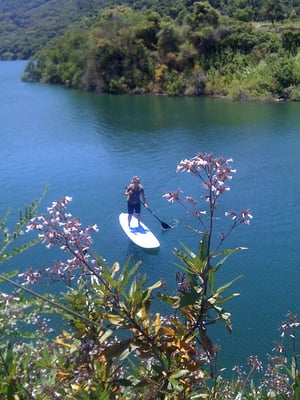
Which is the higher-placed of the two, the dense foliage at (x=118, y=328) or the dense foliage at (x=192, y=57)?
the dense foliage at (x=192, y=57)

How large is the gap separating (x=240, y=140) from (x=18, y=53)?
336 feet

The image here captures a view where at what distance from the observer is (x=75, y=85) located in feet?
151

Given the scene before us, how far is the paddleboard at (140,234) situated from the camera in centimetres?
1102

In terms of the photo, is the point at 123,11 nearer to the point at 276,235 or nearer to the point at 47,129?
the point at 47,129

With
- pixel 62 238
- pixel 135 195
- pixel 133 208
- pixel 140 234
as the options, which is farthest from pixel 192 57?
pixel 62 238

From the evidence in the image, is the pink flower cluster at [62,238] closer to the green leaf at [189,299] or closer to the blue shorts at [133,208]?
the green leaf at [189,299]

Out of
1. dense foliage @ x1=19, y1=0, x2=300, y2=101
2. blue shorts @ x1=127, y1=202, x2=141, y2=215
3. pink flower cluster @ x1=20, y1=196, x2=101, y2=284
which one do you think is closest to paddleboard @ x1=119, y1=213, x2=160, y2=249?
blue shorts @ x1=127, y1=202, x2=141, y2=215

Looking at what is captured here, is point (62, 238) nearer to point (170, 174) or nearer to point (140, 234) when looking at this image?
point (140, 234)

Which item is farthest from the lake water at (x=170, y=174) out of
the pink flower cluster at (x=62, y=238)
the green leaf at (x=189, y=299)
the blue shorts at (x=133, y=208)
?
the green leaf at (x=189, y=299)

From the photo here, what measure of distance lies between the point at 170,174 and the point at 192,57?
83.8 ft

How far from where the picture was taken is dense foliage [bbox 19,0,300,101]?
35.1m

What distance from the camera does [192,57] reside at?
40.0 meters

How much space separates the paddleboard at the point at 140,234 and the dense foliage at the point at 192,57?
23.9m

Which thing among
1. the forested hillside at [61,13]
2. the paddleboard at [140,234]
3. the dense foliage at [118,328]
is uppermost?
the forested hillside at [61,13]
